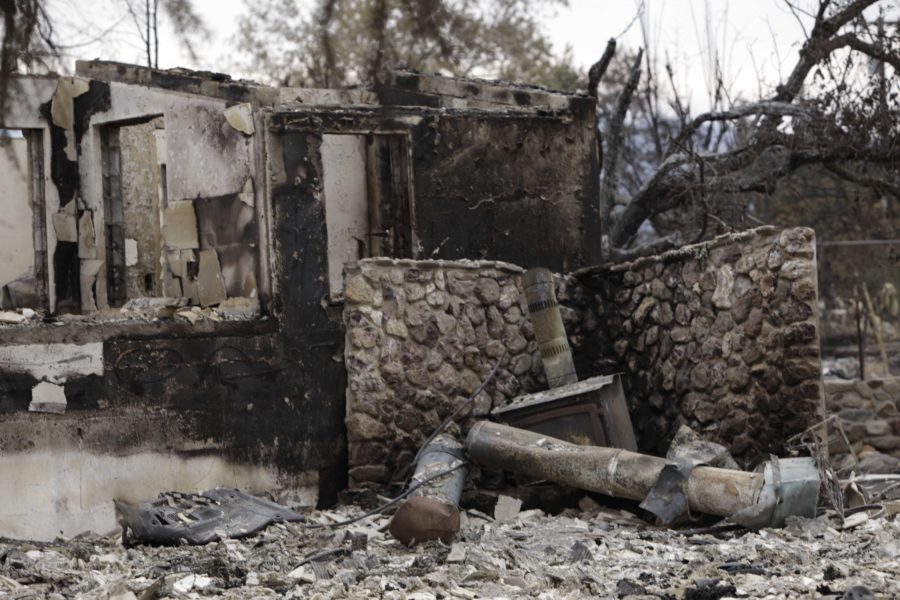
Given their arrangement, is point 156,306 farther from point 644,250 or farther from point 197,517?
point 644,250

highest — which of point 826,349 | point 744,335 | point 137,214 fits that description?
point 137,214

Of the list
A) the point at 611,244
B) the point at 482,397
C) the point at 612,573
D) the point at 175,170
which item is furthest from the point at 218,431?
the point at 611,244

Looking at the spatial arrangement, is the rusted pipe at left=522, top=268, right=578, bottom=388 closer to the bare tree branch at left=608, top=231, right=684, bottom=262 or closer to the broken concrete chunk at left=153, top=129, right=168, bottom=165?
the bare tree branch at left=608, top=231, right=684, bottom=262

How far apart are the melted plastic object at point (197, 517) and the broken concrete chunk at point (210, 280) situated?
2203 mm

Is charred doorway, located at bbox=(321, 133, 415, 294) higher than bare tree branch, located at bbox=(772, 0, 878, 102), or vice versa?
bare tree branch, located at bbox=(772, 0, 878, 102)

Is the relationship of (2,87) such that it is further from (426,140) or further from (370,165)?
(370,165)

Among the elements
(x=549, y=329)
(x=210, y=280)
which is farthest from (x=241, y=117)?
(x=549, y=329)

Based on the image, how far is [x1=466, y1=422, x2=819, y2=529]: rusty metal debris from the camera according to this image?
7484 mm

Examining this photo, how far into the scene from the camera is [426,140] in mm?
11336

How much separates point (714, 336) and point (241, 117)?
457 centimetres

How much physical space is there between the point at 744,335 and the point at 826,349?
11.7m

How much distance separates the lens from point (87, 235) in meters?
13.9

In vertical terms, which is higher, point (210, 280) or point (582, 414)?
point (210, 280)

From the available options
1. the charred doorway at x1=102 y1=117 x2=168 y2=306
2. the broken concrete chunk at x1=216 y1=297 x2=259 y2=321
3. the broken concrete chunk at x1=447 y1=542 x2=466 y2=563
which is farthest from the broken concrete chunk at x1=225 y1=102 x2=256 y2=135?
the broken concrete chunk at x1=447 y1=542 x2=466 y2=563
